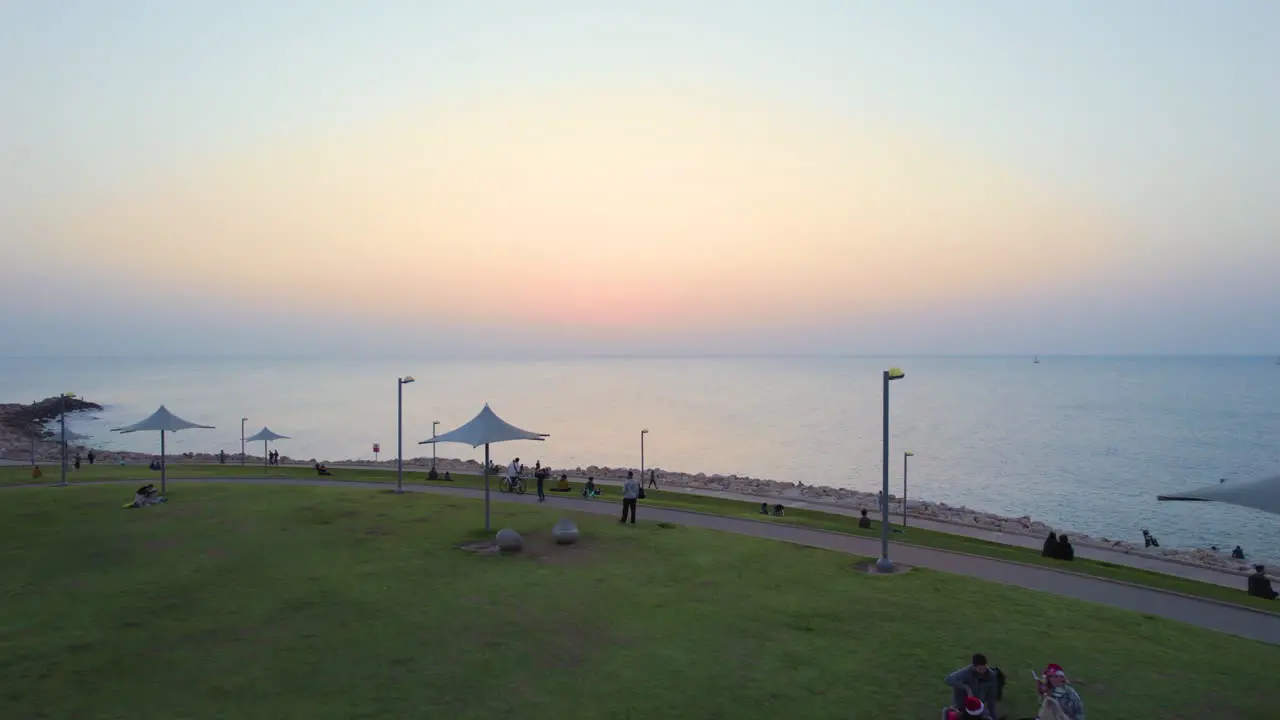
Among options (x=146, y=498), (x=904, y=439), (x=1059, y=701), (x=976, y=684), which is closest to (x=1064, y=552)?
(x=976, y=684)

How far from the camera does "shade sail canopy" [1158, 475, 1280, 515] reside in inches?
425

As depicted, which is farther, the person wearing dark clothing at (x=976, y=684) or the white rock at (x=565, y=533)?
the white rock at (x=565, y=533)

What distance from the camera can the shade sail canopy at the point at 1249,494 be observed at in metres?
10.8

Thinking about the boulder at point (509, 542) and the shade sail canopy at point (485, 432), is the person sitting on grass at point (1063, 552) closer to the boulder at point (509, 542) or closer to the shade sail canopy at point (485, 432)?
the boulder at point (509, 542)

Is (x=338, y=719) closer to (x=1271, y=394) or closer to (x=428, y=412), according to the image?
(x=428, y=412)

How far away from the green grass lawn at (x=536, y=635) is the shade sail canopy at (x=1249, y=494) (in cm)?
282

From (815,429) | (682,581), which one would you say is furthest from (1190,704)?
(815,429)

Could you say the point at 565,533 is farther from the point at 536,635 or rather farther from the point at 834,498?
the point at 834,498

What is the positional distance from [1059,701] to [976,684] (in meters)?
1.02

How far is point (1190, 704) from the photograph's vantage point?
10.0 m

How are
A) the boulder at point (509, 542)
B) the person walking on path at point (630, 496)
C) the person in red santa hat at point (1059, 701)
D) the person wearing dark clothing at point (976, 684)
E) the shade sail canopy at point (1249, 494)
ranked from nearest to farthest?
the person in red santa hat at point (1059, 701) < the person wearing dark clothing at point (976, 684) < the shade sail canopy at point (1249, 494) < the boulder at point (509, 542) < the person walking on path at point (630, 496)

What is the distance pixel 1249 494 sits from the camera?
11172 mm

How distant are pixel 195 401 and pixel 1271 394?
279m

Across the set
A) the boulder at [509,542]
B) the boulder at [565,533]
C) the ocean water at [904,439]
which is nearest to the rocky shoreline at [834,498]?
the ocean water at [904,439]
